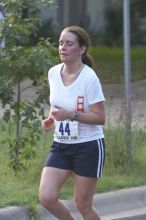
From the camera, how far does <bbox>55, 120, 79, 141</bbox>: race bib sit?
230 inches

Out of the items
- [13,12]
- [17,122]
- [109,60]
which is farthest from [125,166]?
[109,60]

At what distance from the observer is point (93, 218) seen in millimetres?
5984

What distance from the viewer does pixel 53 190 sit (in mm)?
5824

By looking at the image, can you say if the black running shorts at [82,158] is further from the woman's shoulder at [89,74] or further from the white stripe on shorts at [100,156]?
the woman's shoulder at [89,74]

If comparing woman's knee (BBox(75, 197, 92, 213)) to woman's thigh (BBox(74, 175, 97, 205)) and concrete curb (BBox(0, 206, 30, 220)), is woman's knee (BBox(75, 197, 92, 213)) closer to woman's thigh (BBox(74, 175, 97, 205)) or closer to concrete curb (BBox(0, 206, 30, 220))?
woman's thigh (BBox(74, 175, 97, 205))

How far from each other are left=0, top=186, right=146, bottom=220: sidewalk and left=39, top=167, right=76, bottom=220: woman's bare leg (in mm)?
1103

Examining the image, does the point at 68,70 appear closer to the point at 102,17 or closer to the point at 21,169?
the point at 21,169

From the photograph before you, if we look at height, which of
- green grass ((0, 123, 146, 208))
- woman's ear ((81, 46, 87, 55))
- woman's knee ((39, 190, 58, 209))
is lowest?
green grass ((0, 123, 146, 208))

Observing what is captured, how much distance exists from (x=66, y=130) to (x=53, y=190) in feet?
1.55

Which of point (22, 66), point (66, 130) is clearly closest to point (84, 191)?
point (66, 130)

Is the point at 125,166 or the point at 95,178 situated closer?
the point at 95,178

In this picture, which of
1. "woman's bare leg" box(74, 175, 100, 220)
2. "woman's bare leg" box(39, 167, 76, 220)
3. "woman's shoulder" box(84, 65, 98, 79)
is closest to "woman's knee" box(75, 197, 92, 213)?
"woman's bare leg" box(74, 175, 100, 220)

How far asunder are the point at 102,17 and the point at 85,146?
27808mm

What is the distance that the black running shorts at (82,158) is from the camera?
231 inches
